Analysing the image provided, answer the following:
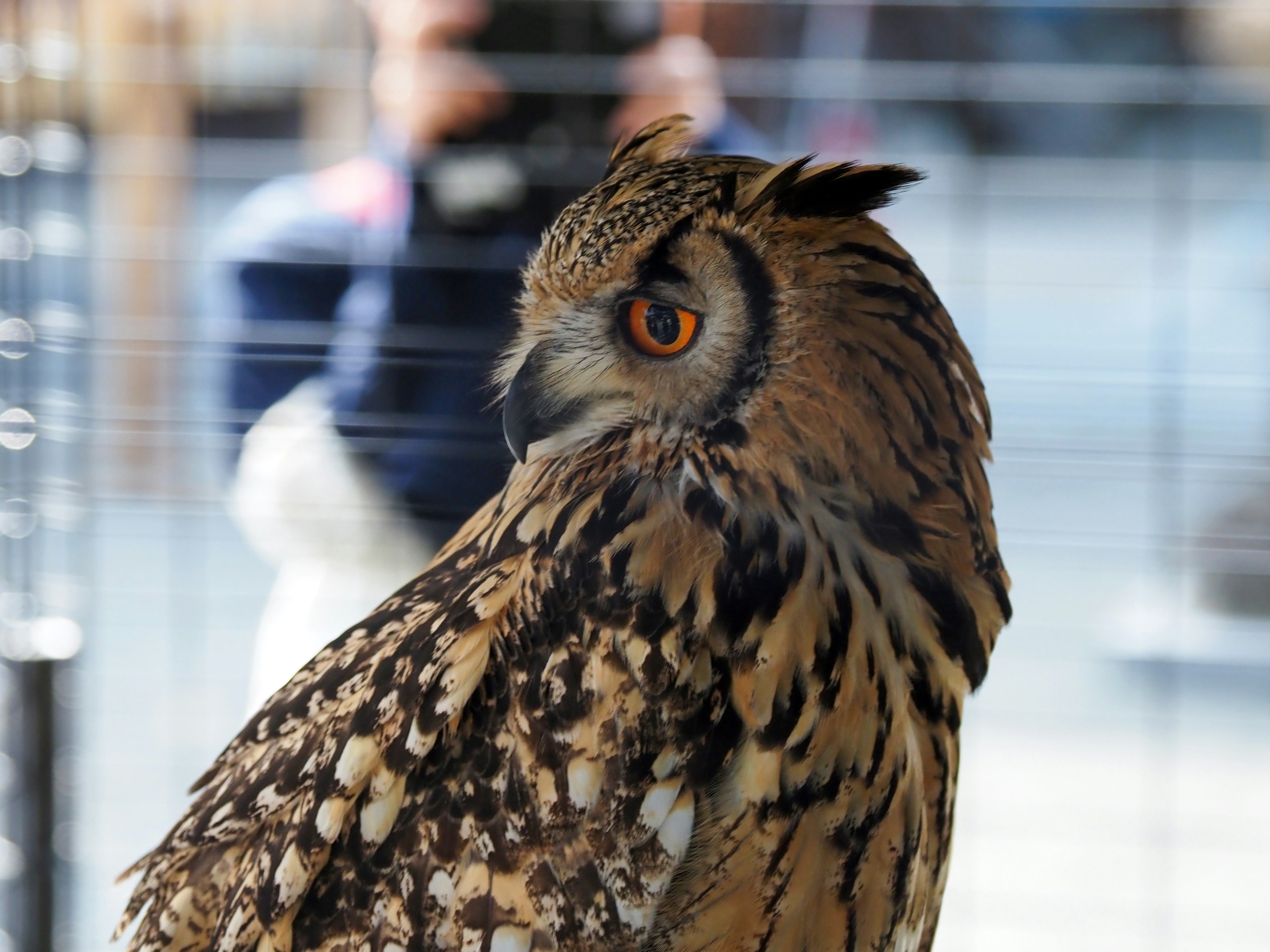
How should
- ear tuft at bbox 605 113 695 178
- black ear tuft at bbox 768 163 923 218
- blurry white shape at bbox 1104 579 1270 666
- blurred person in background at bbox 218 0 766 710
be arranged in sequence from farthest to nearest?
blurry white shape at bbox 1104 579 1270 666 < blurred person in background at bbox 218 0 766 710 < ear tuft at bbox 605 113 695 178 < black ear tuft at bbox 768 163 923 218

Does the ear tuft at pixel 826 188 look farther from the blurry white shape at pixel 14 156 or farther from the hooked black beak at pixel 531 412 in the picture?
the blurry white shape at pixel 14 156

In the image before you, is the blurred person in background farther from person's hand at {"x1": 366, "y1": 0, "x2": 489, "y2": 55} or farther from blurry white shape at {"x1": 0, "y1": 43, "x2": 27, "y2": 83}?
blurry white shape at {"x1": 0, "y1": 43, "x2": 27, "y2": 83}

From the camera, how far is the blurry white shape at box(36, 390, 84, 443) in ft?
5.33

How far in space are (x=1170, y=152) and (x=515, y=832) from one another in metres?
1.73

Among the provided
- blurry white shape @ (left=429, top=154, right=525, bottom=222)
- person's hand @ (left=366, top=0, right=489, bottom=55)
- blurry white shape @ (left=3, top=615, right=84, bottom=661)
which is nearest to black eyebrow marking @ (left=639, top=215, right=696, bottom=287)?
blurry white shape @ (left=429, top=154, right=525, bottom=222)

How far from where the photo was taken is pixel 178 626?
2.17m

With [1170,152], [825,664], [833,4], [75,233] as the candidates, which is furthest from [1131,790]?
[75,233]

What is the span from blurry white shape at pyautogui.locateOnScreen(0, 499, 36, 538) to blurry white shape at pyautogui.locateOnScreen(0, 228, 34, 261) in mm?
355

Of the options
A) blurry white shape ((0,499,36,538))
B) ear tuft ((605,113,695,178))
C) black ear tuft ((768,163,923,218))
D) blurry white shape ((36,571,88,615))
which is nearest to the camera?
black ear tuft ((768,163,923,218))

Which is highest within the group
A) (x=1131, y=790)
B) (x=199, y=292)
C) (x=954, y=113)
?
(x=954, y=113)

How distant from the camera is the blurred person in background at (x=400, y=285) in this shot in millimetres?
1259

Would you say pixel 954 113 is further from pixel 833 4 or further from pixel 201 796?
pixel 201 796

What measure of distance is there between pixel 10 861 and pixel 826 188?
1.79 m

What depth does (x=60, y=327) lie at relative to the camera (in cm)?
166
